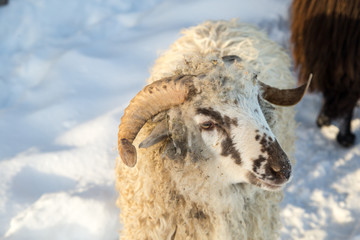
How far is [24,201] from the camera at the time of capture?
2783 millimetres

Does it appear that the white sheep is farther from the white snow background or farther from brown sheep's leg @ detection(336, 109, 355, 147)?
brown sheep's leg @ detection(336, 109, 355, 147)

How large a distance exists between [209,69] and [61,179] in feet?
6.16

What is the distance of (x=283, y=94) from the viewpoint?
2.02m

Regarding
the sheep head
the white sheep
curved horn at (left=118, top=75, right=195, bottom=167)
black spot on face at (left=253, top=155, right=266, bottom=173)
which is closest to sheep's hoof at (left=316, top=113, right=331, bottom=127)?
the white sheep

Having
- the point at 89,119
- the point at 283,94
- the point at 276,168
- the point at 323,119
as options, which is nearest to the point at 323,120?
the point at 323,119

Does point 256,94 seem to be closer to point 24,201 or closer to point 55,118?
point 24,201

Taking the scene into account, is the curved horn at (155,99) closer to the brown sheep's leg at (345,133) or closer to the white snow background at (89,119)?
the white snow background at (89,119)

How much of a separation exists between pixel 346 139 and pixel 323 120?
32cm

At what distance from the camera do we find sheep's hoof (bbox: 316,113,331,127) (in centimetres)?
393

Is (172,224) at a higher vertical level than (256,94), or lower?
lower

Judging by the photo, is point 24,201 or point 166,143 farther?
→ point 24,201

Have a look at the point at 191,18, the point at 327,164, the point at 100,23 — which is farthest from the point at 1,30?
the point at 327,164

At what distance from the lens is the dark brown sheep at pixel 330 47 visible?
10.3ft

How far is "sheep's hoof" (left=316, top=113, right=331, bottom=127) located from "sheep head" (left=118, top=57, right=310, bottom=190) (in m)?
2.53
